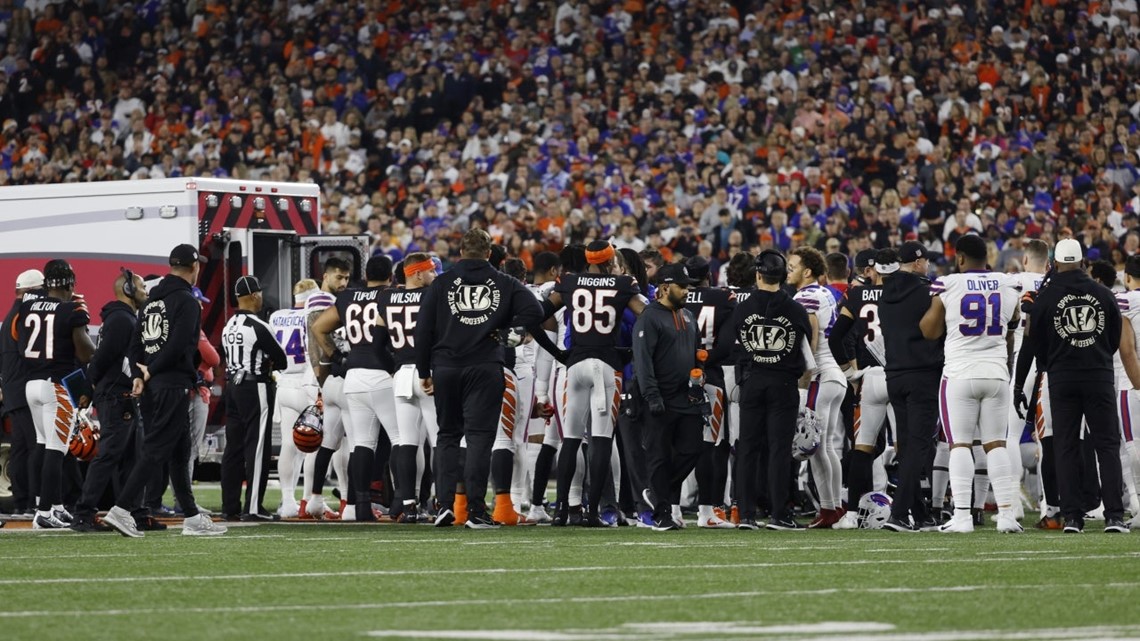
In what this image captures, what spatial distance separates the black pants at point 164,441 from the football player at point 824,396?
453 cm

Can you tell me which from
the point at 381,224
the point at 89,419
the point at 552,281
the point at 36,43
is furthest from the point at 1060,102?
the point at 36,43

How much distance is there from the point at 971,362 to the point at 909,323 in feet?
1.68

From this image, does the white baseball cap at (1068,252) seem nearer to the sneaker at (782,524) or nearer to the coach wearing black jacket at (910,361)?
the coach wearing black jacket at (910,361)

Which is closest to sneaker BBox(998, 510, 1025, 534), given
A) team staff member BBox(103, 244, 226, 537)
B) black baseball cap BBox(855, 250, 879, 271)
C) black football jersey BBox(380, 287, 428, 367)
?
black baseball cap BBox(855, 250, 879, 271)

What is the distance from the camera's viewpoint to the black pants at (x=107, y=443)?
1334cm

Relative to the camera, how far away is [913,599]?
8273mm

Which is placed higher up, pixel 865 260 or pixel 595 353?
pixel 865 260

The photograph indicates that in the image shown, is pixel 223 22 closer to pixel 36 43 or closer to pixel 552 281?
pixel 36 43

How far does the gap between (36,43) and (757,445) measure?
2206 cm

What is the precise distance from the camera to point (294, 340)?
53.1 feet

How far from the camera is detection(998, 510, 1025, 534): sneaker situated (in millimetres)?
13195

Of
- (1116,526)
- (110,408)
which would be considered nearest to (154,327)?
(110,408)

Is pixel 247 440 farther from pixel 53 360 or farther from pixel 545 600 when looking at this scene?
pixel 545 600

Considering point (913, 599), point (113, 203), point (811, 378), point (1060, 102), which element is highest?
point (1060, 102)
